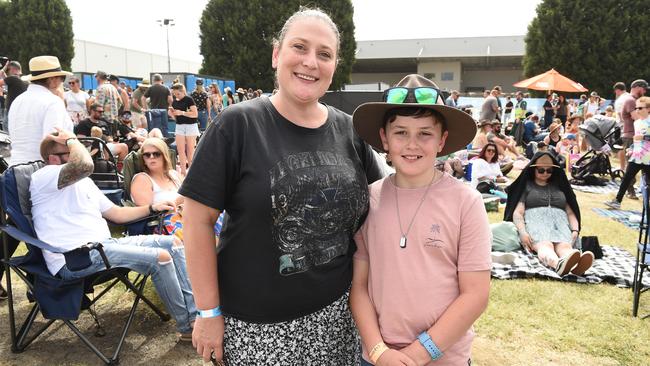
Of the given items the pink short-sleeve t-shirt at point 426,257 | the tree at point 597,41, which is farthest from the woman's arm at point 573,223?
the tree at point 597,41

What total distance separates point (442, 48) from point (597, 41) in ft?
57.6

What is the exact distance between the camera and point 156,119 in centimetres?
1120

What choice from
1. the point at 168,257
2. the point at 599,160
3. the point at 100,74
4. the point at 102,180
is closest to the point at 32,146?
the point at 102,180

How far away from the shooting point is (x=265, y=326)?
1.62 m

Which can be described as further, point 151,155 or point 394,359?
point 151,155

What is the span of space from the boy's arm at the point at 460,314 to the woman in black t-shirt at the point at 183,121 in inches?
291

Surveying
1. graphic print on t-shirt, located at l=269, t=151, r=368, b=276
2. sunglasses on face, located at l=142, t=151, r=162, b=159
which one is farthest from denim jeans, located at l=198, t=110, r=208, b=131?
graphic print on t-shirt, located at l=269, t=151, r=368, b=276

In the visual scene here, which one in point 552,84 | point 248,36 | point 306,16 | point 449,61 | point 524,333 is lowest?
point 524,333

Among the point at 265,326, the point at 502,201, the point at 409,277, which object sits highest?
the point at 409,277

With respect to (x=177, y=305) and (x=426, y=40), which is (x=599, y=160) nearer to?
(x=177, y=305)

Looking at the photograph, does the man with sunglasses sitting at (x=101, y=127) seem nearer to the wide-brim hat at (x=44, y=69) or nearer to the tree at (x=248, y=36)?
the wide-brim hat at (x=44, y=69)

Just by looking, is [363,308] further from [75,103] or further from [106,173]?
[75,103]

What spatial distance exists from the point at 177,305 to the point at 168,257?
1.18 feet

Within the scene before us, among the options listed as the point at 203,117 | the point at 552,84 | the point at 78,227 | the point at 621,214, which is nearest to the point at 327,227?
Answer: the point at 78,227
